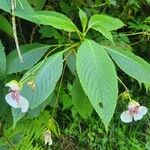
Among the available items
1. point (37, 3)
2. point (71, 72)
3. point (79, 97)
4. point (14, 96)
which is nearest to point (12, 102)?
point (14, 96)

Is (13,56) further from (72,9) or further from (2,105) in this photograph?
(72,9)

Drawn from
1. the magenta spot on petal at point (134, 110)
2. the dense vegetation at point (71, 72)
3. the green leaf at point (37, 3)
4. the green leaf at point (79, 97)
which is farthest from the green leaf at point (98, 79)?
the green leaf at point (37, 3)

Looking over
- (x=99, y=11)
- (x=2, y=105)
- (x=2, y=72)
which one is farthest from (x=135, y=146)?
(x=2, y=72)

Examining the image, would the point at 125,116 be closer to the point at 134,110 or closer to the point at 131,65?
the point at 134,110

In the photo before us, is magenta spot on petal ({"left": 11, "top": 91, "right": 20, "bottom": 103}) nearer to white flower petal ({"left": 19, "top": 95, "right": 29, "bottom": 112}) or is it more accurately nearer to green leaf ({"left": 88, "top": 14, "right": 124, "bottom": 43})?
white flower petal ({"left": 19, "top": 95, "right": 29, "bottom": 112})

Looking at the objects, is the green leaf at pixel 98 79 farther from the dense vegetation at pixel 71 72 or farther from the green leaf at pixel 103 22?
the green leaf at pixel 103 22

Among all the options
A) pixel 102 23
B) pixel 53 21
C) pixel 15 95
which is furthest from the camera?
pixel 102 23

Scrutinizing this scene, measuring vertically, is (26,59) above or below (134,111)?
above
